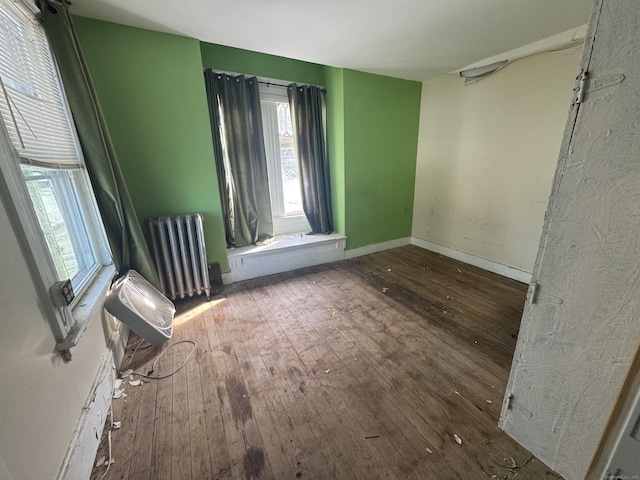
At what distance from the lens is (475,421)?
1.33 m

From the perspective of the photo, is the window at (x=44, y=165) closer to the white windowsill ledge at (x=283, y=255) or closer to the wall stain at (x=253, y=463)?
the wall stain at (x=253, y=463)

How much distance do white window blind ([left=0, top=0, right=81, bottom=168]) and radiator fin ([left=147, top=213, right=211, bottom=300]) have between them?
0.74 meters

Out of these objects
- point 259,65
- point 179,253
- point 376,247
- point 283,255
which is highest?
point 259,65

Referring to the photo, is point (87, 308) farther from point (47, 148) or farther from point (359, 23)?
point (359, 23)

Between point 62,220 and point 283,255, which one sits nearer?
point 62,220

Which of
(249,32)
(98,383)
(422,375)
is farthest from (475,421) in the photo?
(249,32)

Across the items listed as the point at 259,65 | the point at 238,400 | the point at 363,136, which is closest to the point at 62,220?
the point at 238,400

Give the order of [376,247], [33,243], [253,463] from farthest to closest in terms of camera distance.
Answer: [376,247] → [253,463] → [33,243]

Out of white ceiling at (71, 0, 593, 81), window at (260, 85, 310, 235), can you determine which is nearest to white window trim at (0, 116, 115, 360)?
white ceiling at (71, 0, 593, 81)

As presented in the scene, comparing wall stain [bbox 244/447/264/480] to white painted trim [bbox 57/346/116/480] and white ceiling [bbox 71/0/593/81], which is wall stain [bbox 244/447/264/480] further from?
white ceiling [bbox 71/0/593/81]

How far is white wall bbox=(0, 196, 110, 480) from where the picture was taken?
0.77 metres

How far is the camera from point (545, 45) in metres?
2.29

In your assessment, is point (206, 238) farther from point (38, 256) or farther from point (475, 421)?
point (475, 421)

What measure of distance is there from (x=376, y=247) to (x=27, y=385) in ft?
11.6
